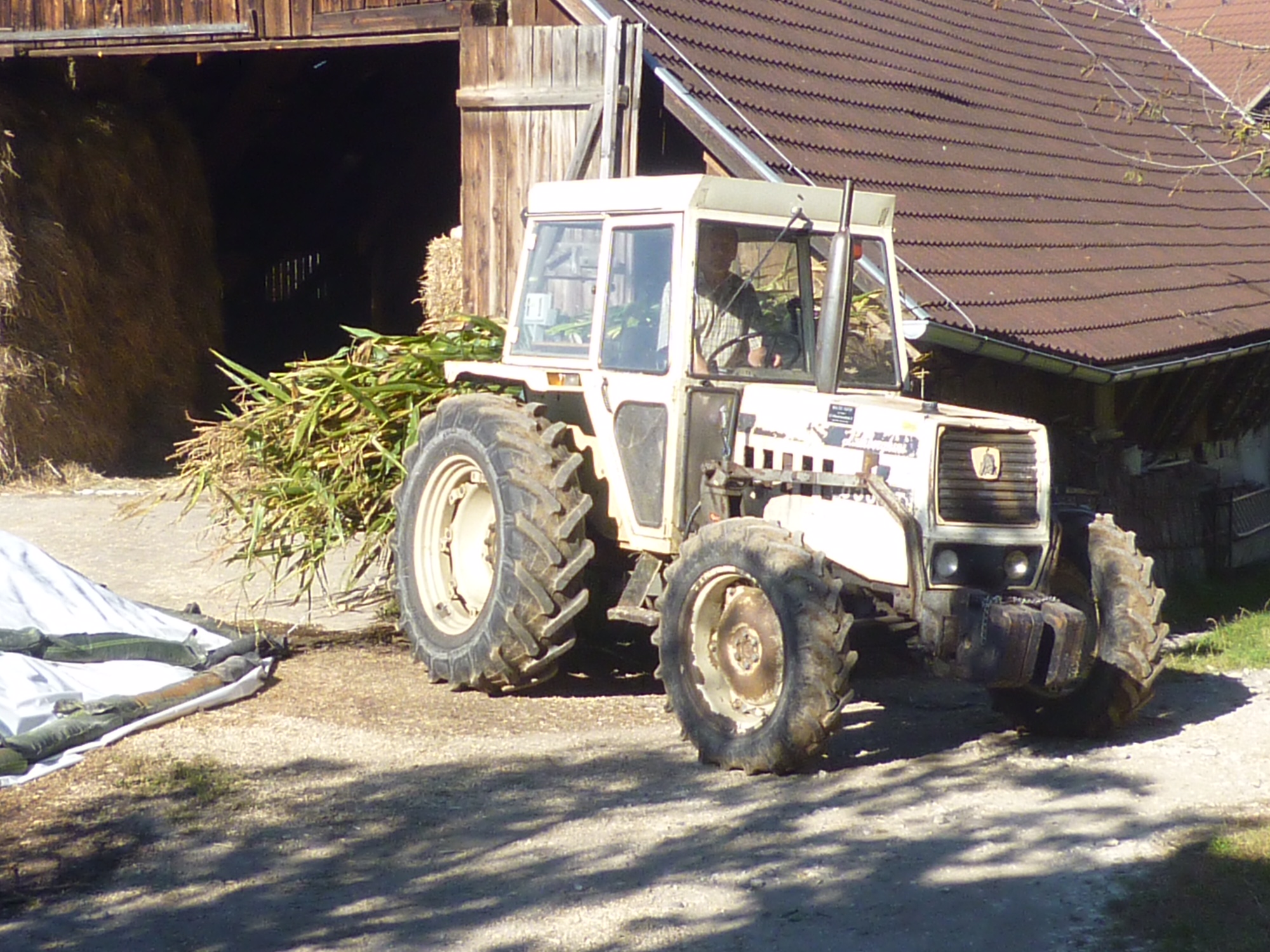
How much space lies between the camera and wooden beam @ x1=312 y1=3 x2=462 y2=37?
10.1 m

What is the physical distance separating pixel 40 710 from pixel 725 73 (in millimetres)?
5708

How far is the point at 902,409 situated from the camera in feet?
19.3

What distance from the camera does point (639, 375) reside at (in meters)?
6.46

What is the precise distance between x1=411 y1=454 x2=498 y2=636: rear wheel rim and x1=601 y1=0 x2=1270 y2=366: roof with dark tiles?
267cm

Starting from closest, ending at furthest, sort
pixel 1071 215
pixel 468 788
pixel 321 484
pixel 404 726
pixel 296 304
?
pixel 468 788 → pixel 404 726 → pixel 321 484 → pixel 1071 215 → pixel 296 304

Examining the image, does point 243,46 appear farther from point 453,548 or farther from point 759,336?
point 759,336

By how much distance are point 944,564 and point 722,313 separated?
1.37 metres

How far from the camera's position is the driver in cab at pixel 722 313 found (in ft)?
20.6

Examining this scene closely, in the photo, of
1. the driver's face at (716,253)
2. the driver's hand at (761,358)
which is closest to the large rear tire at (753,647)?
the driver's hand at (761,358)

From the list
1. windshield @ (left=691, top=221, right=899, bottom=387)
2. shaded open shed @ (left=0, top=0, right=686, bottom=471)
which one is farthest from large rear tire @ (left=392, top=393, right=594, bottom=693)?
shaded open shed @ (left=0, top=0, right=686, bottom=471)

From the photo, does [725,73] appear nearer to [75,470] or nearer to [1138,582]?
[1138,582]

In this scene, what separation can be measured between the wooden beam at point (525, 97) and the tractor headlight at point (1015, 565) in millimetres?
4420

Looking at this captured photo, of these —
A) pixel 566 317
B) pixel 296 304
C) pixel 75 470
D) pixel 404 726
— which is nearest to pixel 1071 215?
pixel 566 317

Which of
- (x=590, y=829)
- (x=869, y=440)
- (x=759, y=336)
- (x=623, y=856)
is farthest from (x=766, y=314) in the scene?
(x=623, y=856)
